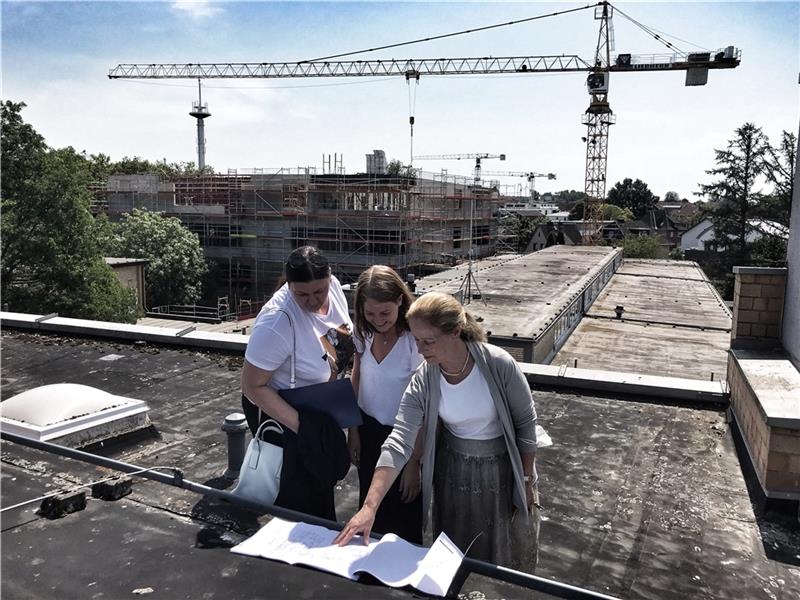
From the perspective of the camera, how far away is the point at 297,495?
276 centimetres

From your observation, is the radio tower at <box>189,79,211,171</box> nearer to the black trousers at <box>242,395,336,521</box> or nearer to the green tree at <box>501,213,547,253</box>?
the green tree at <box>501,213,547,253</box>

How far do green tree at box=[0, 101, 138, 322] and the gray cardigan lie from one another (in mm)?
22704

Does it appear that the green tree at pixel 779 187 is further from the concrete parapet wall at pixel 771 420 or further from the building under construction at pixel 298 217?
the concrete parapet wall at pixel 771 420

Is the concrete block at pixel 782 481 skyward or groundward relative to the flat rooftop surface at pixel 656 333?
skyward

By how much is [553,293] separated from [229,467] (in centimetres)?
1817

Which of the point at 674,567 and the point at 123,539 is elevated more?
the point at 123,539

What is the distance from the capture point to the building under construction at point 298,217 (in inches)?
1356

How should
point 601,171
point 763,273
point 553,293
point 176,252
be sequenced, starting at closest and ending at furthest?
point 763,273
point 553,293
point 176,252
point 601,171

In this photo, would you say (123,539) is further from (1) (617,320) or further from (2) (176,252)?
(2) (176,252)

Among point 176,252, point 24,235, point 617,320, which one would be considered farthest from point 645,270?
point 24,235

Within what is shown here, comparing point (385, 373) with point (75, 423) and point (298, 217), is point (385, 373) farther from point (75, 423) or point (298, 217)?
point (298, 217)

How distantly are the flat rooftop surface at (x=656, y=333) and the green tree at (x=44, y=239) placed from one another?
17123mm

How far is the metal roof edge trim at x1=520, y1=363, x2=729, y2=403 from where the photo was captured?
214 inches

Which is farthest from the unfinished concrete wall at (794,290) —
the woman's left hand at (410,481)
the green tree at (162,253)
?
the green tree at (162,253)
